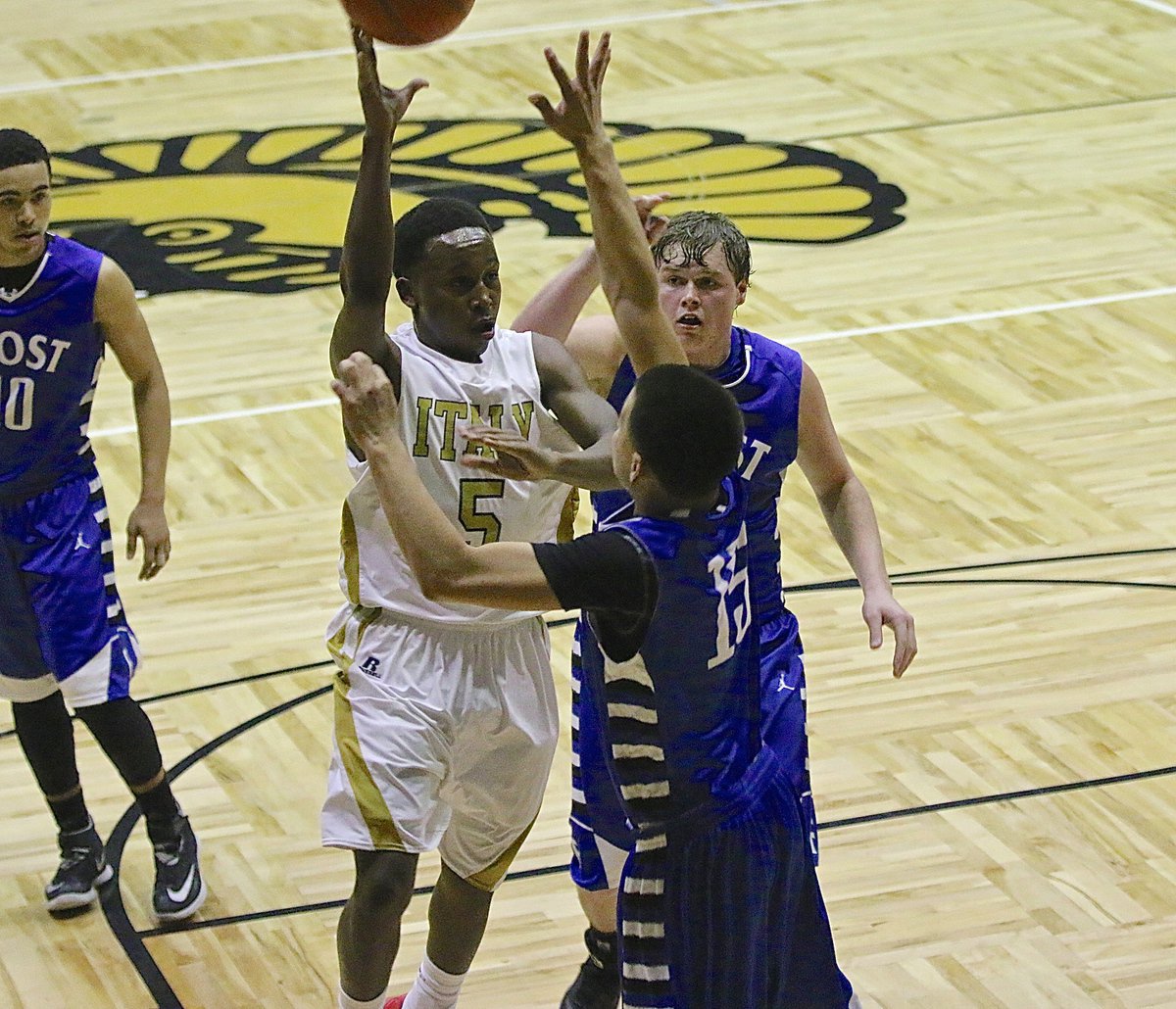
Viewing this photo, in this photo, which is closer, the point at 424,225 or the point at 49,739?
the point at 424,225

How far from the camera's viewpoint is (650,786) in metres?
3.36

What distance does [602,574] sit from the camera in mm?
3186

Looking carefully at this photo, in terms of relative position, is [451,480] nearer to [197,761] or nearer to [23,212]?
[23,212]

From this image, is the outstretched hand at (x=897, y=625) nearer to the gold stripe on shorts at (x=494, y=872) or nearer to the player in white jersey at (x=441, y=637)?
the player in white jersey at (x=441, y=637)

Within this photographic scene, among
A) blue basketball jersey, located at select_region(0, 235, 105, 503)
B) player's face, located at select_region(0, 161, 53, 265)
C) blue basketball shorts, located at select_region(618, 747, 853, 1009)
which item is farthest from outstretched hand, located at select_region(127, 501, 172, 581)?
blue basketball shorts, located at select_region(618, 747, 853, 1009)

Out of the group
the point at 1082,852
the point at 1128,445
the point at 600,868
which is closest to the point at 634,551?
the point at 600,868

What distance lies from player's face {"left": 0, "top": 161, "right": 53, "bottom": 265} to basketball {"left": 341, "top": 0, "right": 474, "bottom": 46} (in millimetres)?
975

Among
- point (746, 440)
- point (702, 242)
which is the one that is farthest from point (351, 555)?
point (702, 242)

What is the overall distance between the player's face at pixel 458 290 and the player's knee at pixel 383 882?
0.95 meters

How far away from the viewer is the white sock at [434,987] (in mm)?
4055

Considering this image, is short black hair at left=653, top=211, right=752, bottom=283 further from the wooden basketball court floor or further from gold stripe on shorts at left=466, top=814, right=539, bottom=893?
the wooden basketball court floor

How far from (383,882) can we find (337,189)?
732cm

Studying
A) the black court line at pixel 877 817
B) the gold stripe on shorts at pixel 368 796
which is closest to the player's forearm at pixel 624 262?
the gold stripe on shorts at pixel 368 796

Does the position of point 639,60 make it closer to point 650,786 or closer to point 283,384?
point 283,384
